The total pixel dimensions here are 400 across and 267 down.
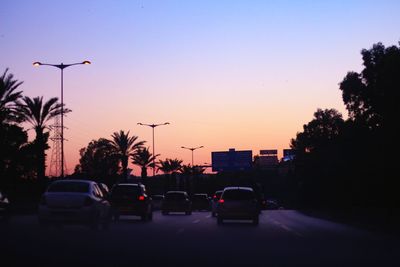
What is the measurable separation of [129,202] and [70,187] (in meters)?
10.0

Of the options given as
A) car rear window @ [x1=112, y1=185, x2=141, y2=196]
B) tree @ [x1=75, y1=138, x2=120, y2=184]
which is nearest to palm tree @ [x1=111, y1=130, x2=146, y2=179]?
tree @ [x1=75, y1=138, x2=120, y2=184]

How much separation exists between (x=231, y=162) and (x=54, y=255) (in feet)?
258

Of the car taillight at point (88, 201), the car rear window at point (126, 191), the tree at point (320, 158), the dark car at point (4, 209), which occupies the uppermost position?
the tree at point (320, 158)

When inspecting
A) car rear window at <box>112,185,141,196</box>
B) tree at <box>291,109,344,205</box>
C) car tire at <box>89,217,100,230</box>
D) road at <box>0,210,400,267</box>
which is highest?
tree at <box>291,109,344,205</box>

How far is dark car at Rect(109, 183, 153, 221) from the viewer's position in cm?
3284

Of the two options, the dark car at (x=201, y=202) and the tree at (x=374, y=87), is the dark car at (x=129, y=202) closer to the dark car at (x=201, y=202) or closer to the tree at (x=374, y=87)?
the tree at (x=374, y=87)

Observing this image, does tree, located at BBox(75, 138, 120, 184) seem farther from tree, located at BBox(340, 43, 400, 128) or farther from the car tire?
the car tire

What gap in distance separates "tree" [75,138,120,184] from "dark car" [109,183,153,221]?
111 ft

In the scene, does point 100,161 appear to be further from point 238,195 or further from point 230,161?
point 238,195

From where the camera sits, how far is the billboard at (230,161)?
92438 mm

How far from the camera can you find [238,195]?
32.4 metres

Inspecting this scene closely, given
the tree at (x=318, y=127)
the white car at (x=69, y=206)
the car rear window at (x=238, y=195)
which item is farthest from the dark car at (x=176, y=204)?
the tree at (x=318, y=127)

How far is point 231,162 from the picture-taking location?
305 feet

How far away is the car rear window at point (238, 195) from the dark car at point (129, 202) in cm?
403
